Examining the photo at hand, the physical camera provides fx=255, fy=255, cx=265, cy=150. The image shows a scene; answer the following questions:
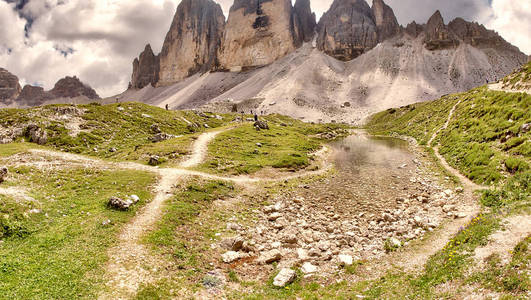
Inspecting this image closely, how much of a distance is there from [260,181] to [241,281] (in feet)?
60.6

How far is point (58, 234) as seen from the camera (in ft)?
48.9

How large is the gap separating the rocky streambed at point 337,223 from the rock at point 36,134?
127ft

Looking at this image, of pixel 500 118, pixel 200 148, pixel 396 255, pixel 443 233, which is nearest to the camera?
pixel 396 255

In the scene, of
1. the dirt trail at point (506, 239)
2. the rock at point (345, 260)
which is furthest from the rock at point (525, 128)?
the rock at point (345, 260)

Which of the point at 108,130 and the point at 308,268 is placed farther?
the point at 108,130

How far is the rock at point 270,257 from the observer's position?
602 inches

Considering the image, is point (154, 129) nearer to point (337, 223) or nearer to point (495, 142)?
point (337, 223)

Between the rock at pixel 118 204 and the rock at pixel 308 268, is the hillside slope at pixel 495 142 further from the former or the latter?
the rock at pixel 118 204

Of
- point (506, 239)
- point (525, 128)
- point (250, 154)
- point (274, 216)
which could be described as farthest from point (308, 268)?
point (250, 154)

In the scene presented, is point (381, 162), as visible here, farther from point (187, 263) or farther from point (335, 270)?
point (187, 263)

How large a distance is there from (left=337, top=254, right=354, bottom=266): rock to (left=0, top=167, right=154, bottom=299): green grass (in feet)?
40.6

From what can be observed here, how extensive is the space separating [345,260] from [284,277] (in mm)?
3972

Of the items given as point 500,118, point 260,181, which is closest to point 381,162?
point 500,118

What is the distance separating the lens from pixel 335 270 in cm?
1441
